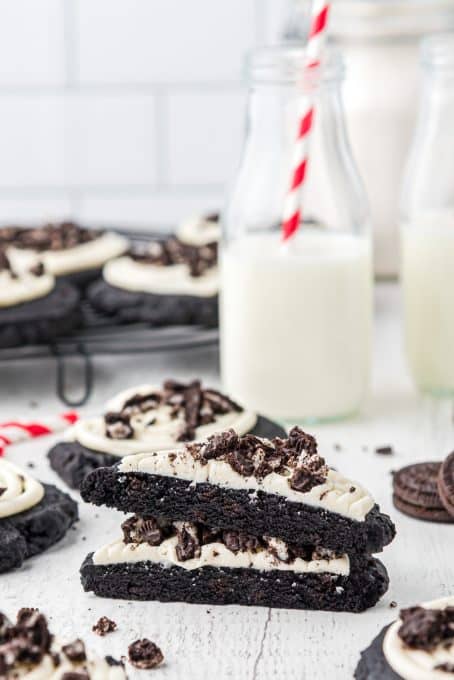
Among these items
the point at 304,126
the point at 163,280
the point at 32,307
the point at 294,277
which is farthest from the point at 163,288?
the point at 304,126

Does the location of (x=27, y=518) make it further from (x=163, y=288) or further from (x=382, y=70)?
(x=382, y=70)

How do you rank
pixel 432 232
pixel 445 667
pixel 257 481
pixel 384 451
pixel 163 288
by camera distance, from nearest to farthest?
1. pixel 445 667
2. pixel 257 481
3. pixel 384 451
4. pixel 432 232
5. pixel 163 288

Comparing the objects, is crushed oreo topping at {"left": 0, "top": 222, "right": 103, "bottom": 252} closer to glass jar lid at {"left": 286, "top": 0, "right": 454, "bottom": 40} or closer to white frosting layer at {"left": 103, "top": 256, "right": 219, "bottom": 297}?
white frosting layer at {"left": 103, "top": 256, "right": 219, "bottom": 297}

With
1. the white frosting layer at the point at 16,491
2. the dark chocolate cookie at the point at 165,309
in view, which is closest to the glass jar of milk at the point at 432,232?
the dark chocolate cookie at the point at 165,309

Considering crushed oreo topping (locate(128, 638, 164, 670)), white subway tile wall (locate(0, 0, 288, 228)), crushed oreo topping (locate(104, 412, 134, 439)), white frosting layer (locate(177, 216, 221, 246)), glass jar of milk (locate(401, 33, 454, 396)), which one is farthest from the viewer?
white subway tile wall (locate(0, 0, 288, 228))

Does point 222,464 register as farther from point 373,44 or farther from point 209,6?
point 209,6

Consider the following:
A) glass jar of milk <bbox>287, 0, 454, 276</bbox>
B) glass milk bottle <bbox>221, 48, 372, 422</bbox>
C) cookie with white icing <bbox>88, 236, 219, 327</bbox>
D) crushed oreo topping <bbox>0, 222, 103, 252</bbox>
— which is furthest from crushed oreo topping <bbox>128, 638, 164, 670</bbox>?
glass jar of milk <bbox>287, 0, 454, 276</bbox>

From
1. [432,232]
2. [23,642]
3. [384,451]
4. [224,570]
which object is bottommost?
[384,451]
